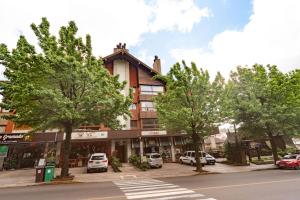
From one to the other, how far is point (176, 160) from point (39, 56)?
22.5m

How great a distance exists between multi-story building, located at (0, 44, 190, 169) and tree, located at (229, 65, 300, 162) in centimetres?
976

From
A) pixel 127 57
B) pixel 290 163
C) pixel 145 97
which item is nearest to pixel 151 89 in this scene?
pixel 145 97

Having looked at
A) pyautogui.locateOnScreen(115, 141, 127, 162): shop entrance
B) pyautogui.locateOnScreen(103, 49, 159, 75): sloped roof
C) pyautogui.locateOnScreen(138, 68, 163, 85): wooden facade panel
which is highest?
pyautogui.locateOnScreen(103, 49, 159, 75): sloped roof

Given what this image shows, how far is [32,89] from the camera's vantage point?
13.2 meters

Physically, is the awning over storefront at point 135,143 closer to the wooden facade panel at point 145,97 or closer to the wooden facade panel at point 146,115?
the wooden facade panel at point 146,115

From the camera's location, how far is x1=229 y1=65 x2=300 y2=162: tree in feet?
71.6

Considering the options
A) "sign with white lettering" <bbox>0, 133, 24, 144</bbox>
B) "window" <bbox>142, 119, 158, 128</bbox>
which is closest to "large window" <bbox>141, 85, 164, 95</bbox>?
"window" <bbox>142, 119, 158, 128</bbox>

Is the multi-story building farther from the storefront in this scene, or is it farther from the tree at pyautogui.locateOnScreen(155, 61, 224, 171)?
the tree at pyautogui.locateOnScreen(155, 61, 224, 171)

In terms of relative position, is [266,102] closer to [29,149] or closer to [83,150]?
[83,150]

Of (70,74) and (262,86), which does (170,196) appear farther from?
(262,86)

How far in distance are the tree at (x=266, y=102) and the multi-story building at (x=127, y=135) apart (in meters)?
9.76

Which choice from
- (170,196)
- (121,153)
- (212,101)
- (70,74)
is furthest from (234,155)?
(70,74)

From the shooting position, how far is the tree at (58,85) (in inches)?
543

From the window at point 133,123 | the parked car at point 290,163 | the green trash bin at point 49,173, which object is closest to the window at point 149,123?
the window at point 133,123
